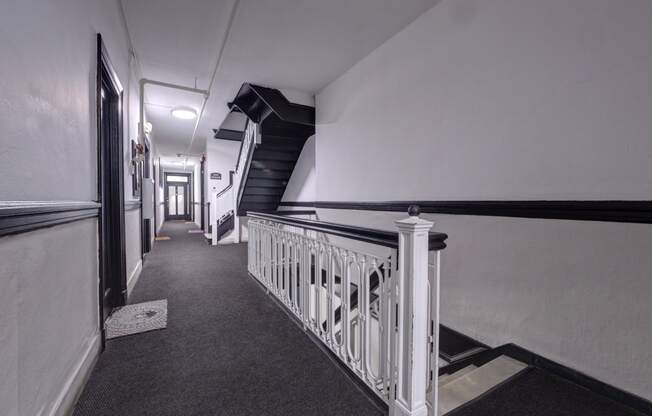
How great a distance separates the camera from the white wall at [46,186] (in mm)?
920

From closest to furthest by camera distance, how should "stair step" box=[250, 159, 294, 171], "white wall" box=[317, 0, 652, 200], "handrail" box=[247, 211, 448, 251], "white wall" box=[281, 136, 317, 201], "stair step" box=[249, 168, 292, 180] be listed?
"handrail" box=[247, 211, 448, 251]
"white wall" box=[317, 0, 652, 200]
"white wall" box=[281, 136, 317, 201]
"stair step" box=[250, 159, 294, 171]
"stair step" box=[249, 168, 292, 180]

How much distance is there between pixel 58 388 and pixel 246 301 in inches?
63.2

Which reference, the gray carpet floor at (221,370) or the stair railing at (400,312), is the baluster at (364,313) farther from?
the gray carpet floor at (221,370)

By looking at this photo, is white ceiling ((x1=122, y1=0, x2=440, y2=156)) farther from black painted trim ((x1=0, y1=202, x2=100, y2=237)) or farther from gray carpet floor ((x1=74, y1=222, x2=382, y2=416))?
gray carpet floor ((x1=74, y1=222, x2=382, y2=416))

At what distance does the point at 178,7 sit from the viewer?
103 inches

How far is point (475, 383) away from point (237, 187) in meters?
5.79

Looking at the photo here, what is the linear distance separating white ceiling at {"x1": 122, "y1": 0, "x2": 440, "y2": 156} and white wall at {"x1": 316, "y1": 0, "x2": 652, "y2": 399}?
1.48 ft

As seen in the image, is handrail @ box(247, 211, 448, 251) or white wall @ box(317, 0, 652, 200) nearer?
handrail @ box(247, 211, 448, 251)

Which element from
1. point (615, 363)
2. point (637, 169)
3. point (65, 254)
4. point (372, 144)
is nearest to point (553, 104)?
point (637, 169)

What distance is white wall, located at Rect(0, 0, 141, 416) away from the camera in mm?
920

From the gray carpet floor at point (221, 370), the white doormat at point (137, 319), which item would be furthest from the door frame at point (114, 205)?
the gray carpet floor at point (221, 370)

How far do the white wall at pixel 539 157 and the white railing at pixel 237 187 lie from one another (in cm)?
288

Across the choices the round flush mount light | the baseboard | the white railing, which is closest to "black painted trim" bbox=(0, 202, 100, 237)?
the baseboard

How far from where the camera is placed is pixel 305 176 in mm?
5195
